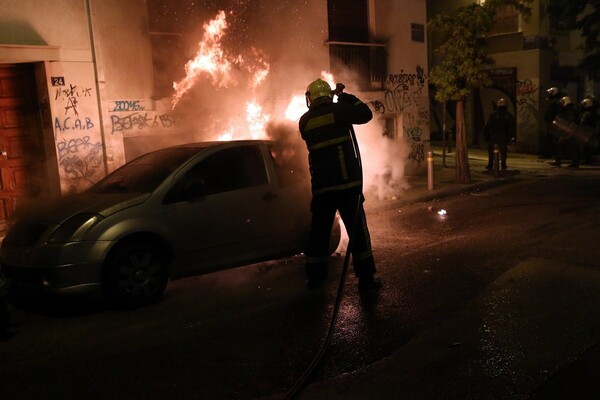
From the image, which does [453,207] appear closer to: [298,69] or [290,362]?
[298,69]

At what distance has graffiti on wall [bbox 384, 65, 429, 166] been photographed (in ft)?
50.5

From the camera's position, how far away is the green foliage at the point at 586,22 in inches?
807

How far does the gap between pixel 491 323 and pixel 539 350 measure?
60cm

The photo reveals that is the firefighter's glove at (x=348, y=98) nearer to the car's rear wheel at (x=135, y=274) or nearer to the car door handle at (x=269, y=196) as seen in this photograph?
the car door handle at (x=269, y=196)

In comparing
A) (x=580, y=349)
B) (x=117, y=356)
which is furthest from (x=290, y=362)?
(x=580, y=349)

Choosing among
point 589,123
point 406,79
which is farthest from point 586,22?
point 406,79

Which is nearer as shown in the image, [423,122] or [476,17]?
[476,17]

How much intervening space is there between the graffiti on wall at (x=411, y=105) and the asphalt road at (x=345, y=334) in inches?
324

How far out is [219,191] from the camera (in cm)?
639

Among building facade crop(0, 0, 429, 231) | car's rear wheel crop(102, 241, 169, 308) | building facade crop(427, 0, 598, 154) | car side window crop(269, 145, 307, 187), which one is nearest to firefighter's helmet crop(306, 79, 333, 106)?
car side window crop(269, 145, 307, 187)

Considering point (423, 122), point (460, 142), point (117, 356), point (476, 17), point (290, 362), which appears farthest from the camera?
point (423, 122)

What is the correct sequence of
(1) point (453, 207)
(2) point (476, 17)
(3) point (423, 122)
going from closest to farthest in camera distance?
(1) point (453, 207)
(2) point (476, 17)
(3) point (423, 122)

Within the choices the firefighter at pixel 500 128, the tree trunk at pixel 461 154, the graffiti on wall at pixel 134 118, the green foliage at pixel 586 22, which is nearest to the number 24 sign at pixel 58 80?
the graffiti on wall at pixel 134 118

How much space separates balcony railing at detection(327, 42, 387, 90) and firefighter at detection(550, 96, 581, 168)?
220 inches
